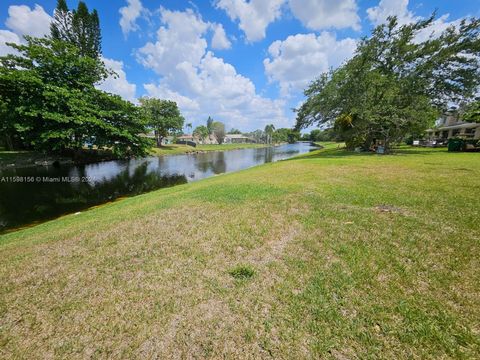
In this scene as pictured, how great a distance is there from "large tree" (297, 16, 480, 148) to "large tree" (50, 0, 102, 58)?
3550 cm

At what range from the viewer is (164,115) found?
54031 millimetres

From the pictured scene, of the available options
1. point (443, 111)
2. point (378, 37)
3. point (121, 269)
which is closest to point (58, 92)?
point (121, 269)

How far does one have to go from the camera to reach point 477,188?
661 centimetres

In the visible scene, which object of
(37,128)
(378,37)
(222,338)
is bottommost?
(222,338)

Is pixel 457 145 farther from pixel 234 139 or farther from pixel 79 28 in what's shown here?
pixel 234 139

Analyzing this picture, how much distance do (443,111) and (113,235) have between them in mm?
33217

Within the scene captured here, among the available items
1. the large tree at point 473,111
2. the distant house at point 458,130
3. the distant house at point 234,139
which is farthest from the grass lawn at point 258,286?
the distant house at point 234,139

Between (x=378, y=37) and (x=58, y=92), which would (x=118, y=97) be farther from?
(x=378, y=37)

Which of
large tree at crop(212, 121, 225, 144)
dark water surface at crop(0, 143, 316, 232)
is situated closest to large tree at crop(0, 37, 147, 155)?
dark water surface at crop(0, 143, 316, 232)

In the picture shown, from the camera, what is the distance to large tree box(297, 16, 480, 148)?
744 inches

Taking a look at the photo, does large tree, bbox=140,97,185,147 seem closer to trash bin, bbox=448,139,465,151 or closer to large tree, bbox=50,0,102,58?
large tree, bbox=50,0,102,58

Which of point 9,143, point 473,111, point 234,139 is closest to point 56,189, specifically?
point 9,143

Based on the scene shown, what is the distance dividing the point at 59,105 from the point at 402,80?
33.1 m

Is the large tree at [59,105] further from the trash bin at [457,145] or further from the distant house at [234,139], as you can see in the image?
the distant house at [234,139]
